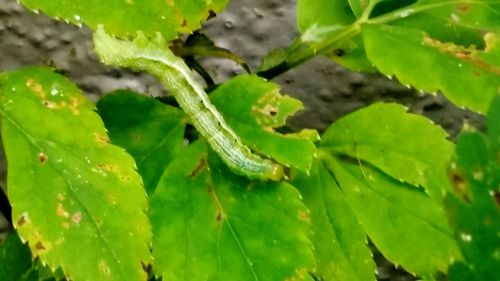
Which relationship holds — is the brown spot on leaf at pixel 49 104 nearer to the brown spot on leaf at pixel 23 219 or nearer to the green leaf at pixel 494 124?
the brown spot on leaf at pixel 23 219

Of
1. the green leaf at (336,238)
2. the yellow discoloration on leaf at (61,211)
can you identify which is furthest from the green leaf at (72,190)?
the green leaf at (336,238)

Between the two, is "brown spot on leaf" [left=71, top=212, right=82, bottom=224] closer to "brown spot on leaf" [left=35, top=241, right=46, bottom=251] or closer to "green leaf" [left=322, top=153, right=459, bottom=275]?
"brown spot on leaf" [left=35, top=241, right=46, bottom=251]

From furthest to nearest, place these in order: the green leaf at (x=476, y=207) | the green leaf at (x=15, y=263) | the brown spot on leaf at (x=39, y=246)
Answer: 1. the green leaf at (x=15, y=263)
2. the brown spot on leaf at (x=39, y=246)
3. the green leaf at (x=476, y=207)

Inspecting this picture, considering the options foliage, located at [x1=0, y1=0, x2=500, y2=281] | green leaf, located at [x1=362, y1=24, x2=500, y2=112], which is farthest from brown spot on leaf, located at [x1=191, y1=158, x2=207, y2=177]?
green leaf, located at [x1=362, y1=24, x2=500, y2=112]

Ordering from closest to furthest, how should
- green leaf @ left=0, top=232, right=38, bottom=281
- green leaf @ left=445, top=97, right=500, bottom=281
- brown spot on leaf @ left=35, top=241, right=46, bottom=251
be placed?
green leaf @ left=445, top=97, right=500, bottom=281, brown spot on leaf @ left=35, top=241, right=46, bottom=251, green leaf @ left=0, top=232, right=38, bottom=281


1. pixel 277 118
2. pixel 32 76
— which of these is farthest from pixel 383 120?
pixel 32 76

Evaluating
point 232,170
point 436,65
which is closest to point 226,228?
point 232,170
